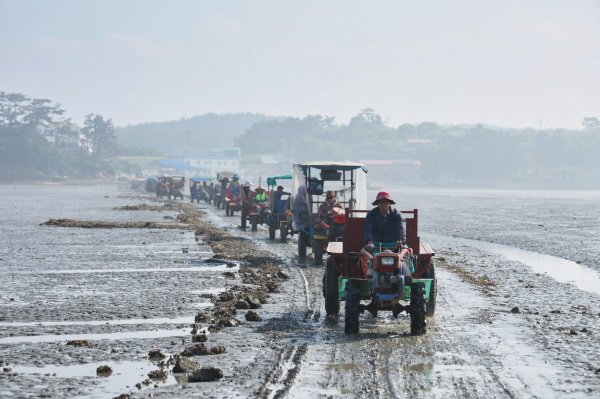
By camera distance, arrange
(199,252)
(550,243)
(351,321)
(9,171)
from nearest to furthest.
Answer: (351,321) < (199,252) < (550,243) < (9,171)

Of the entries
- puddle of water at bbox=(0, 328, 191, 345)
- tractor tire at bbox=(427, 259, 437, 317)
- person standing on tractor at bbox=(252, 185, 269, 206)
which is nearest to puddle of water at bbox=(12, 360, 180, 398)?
puddle of water at bbox=(0, 328, 191, 345)

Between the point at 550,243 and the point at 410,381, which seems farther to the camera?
the point at 550,243

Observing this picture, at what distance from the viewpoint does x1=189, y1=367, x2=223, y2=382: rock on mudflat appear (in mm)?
5828

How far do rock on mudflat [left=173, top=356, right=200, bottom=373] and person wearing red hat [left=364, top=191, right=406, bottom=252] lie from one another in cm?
264

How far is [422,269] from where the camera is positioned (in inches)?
325

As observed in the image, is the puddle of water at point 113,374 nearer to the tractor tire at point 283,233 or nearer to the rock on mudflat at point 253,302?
the rock on mudflat at point 253,302

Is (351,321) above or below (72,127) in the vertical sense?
below

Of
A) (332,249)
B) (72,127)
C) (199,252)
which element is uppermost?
(72,127)

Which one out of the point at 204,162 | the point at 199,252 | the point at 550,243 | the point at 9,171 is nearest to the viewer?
the point at 199,252

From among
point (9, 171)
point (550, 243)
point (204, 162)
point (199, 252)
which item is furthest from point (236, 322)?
point (204, 162)

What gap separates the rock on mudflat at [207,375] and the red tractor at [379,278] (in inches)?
85.5

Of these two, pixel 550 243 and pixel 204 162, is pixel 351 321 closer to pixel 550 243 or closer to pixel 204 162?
pixel 550 243

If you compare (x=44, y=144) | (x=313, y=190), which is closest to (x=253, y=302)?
(x=313, y=190)

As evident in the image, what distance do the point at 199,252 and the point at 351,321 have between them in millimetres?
9477
